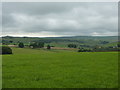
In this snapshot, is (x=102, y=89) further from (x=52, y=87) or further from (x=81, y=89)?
(x=52, y=87)

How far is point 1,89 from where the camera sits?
967cm

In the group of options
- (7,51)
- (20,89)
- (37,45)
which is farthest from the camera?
(37,45)

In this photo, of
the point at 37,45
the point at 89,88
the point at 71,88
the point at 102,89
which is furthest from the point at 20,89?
the point at 37,45

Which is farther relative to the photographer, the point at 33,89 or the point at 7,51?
the point at 7,51

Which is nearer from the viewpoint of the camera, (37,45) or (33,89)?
(33,89)

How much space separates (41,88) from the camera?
32.7ft

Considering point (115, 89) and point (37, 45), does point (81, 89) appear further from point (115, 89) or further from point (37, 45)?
point (37, 45)

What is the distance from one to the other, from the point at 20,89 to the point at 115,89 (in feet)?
15.6

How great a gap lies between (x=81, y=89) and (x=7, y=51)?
69558 mm

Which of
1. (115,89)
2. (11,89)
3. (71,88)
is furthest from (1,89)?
(115,89)

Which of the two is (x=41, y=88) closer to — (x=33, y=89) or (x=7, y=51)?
(x=33, y=89)

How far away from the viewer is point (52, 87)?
10.1 m

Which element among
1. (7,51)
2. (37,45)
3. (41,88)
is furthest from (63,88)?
(37,45)

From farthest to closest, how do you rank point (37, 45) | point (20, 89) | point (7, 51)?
point (37, 45), point (7, 51), point (20, 89)
